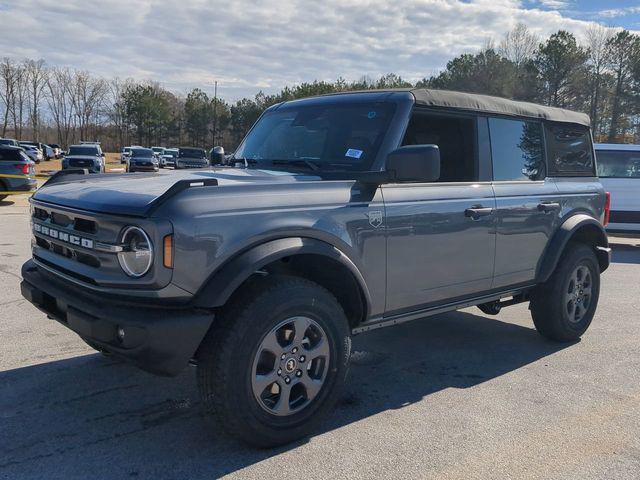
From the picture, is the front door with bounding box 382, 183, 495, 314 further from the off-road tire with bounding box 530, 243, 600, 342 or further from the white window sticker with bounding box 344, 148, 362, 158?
the off-road tire with bounding box 530, 243, 600, 342

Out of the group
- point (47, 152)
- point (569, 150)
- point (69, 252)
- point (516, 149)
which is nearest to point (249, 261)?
point (69, 252)

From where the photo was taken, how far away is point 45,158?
5403 cm

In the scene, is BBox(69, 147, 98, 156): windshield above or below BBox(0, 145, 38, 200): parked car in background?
above

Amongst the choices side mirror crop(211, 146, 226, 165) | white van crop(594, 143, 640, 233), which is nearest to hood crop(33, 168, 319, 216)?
side mirror crop(211, 146, 226, 165)

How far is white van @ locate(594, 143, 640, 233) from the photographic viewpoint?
12673 mm

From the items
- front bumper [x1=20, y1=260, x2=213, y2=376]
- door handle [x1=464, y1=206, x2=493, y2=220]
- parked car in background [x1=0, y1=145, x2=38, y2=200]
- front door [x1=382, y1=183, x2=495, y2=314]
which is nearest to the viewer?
front bumper [x1=20, y1=260, x2=213, y2=376]

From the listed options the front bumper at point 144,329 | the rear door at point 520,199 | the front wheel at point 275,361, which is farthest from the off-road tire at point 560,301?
the front bumper at point 144,329

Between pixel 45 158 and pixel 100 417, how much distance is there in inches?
2212

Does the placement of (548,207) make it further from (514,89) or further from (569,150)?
(514,89)

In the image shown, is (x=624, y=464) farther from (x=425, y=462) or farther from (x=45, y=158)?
(x=45, y=158)

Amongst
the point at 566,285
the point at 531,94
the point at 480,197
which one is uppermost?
the point at 531,94

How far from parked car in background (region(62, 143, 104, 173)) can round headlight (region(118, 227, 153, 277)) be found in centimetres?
2493

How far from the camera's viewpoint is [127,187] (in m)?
3.45

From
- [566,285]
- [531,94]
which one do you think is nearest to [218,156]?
[566,285]
